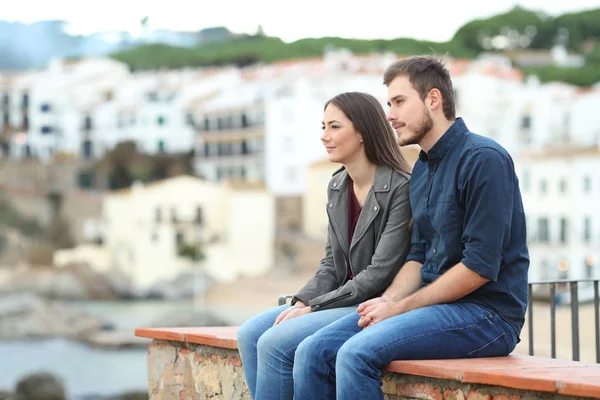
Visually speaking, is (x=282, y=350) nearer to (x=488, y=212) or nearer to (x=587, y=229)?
(x=488, y=212)

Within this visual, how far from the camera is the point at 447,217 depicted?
9.53 feet

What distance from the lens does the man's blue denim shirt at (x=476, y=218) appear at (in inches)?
110

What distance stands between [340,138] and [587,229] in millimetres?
43825

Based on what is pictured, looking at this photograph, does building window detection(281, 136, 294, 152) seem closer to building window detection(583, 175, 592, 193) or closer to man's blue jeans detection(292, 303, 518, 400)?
building window detection(583, 175, 592, 193)

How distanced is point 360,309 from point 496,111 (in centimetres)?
5014

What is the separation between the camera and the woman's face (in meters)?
3.33

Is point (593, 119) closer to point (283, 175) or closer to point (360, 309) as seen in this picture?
point (283, 175)

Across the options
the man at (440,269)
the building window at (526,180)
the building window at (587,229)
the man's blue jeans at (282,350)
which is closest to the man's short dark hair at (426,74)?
the man at (440,269)

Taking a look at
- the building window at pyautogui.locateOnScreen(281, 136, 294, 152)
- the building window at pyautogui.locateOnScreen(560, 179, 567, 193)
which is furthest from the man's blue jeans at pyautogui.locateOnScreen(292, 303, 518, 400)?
the building window at pyautogui.locateOnScreen(281, 136, 294, 152)

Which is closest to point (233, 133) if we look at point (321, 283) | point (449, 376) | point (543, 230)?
point (543, 230)

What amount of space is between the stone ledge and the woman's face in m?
0.75

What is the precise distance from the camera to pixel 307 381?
2.92 m

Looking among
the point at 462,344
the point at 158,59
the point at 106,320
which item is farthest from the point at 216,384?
the point at 158,59

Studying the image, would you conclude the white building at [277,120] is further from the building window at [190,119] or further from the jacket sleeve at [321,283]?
the jacket sleeve at [321,283]
